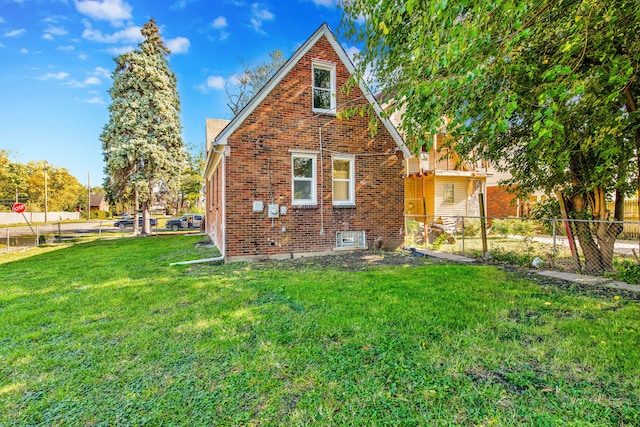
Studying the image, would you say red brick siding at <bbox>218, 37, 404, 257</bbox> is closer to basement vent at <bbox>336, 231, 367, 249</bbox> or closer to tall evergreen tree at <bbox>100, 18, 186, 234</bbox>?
basement vent at <bbox>336, 231, 367, 249</bbox>

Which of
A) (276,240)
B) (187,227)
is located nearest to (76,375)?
(276,240)

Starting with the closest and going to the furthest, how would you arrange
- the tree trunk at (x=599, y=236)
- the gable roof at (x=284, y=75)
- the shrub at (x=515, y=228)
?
the tree trunk at (x=599, y=236)
the gable roof at (x=284, y=75)
the shrub at (x=515, y=228)

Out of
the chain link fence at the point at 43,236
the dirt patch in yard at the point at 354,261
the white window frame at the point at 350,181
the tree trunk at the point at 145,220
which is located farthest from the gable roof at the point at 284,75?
the tree trunk at the point at 145,220

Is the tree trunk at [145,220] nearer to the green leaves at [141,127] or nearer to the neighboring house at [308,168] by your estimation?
the green leaves at [141,127]

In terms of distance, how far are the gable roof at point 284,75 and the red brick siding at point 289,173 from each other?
0.13m

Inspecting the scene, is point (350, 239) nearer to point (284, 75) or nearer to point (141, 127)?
point (284, 75)

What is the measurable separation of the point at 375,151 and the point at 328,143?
66.1 inches

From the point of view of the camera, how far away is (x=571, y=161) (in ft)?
21.7

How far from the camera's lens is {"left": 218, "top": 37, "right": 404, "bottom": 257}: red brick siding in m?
8.34

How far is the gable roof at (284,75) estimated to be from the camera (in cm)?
817

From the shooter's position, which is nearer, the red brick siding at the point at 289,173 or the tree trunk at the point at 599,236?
the tree trunk at the point at 599,236

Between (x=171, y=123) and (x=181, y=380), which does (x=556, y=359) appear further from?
(x=171, y=123)

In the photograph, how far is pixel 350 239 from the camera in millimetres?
9602

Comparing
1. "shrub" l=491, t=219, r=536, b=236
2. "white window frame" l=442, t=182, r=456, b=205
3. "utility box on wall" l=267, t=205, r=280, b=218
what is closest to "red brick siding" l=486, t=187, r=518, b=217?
"white window frame" l=442, t=182, r=456, b=205
